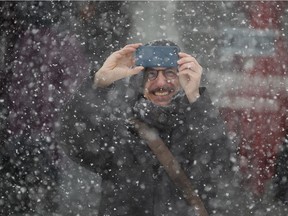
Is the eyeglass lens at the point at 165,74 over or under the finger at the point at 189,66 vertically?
under

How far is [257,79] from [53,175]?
5.11ft

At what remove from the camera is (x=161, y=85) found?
78.3 inches

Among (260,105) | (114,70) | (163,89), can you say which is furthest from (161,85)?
(260,105)

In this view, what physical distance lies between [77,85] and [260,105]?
1.30m

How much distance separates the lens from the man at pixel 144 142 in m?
1.98

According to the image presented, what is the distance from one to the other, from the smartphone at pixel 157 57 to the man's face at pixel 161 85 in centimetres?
2

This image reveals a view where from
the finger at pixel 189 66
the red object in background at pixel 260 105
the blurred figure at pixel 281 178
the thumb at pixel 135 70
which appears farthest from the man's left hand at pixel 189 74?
the red object in background at pixel 260 105

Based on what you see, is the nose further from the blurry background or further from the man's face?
the blurry background

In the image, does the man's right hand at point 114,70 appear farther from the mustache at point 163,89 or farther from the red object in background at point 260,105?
the red object in background at point 260,105

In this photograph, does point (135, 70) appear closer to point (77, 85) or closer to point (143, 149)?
point (143, 149)

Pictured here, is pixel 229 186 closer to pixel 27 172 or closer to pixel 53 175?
pixel 53 175

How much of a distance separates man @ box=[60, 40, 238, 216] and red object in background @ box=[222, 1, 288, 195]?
1.99 meters

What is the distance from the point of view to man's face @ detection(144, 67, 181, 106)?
200 centimetres

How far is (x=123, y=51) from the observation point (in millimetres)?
2031
